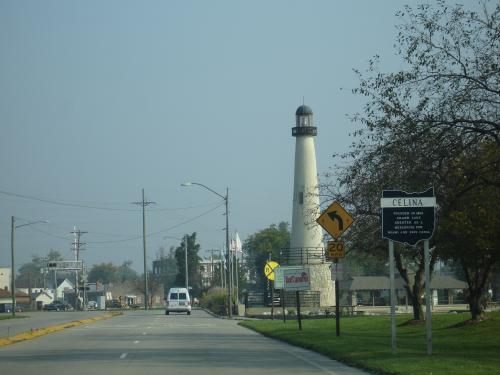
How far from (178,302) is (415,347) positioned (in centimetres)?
4495

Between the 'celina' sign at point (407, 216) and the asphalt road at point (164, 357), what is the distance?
3361 mm

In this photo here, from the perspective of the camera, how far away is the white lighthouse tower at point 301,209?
237ft

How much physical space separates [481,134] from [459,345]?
6.58 meters

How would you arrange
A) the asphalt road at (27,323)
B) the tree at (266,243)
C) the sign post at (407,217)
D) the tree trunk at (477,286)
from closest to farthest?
the sign post at (407,217) → the tree trunk at (477,286) → the asphalt road at (27,323) → the tree at (266,243)

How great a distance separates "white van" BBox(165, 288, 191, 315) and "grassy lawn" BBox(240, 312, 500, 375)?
30.2 m

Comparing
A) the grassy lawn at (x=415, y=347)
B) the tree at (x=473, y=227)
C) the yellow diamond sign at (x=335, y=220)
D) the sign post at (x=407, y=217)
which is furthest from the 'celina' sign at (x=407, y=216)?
the yellow diamond sign at (x=335, y=220)

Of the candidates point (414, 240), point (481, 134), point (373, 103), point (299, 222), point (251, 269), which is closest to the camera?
point (414, 240)

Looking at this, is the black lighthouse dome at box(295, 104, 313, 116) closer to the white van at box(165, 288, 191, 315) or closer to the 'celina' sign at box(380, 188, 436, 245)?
the white van at box(165, 288, 191, 315)

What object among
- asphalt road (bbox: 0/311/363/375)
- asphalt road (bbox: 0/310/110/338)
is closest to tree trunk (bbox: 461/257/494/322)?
asphalt road (bbox: 0/311/363/375)

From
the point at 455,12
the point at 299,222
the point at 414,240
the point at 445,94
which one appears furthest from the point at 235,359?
the point at 299,222

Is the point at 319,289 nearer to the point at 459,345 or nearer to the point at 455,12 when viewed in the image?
the point at 459,345

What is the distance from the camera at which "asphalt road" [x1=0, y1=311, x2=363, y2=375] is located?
20.2 m

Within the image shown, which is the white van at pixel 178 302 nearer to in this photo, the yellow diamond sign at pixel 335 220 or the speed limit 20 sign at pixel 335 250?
the speed limit 20 sign at pixel 335 250

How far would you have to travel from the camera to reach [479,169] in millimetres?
24281
